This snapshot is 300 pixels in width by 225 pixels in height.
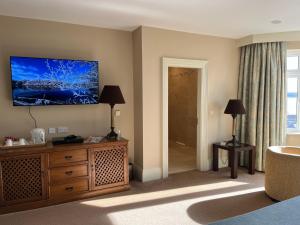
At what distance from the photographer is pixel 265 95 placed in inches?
176

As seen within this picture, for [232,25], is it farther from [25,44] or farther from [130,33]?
[25,44]

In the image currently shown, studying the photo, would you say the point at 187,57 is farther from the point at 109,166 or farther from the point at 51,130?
the point at 51,130

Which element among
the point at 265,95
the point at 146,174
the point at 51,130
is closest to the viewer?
the point at 51,130

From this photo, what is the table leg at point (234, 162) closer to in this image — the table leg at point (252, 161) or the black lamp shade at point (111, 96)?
the table leg at point (252, 161)

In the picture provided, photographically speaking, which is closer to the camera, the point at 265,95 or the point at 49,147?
the point at 49,147

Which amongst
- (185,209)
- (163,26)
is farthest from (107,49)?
(185,209)

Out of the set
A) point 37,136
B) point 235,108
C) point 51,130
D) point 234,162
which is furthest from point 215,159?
point 37,136

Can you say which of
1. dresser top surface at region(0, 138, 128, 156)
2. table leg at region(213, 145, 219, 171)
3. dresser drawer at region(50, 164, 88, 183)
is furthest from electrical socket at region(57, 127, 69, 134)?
table leg at region(213, 145, 219, 171)

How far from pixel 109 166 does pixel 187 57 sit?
2332 millimetres

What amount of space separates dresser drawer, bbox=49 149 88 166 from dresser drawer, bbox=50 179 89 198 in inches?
12.1

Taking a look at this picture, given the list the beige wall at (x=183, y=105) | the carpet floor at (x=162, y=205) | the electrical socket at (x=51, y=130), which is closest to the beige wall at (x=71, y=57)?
the electrical socket at (x=51, y=130)

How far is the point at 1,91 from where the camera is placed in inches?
131

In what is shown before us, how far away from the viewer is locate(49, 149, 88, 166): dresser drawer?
124 inches

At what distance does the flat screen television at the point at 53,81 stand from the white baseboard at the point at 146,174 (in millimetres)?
1355
